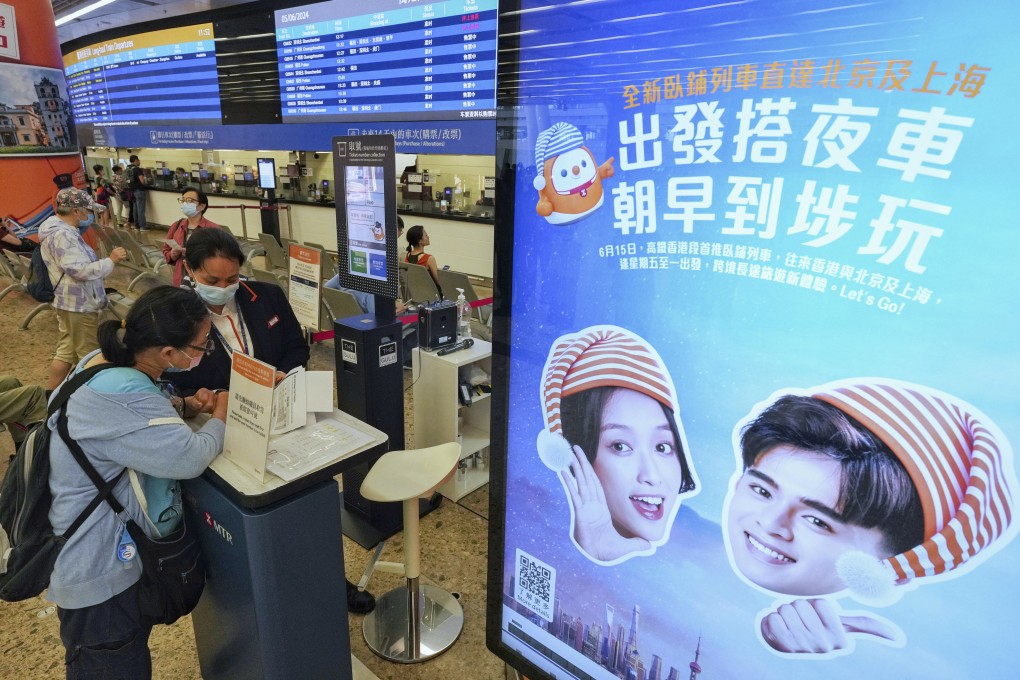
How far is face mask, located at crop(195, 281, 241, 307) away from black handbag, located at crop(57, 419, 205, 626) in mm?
916

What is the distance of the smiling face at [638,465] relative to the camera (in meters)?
1.02

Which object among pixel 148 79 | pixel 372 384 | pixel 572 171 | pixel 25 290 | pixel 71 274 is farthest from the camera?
pixel 25 290

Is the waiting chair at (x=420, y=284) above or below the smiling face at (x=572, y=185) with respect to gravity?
below

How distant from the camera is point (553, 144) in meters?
1.05

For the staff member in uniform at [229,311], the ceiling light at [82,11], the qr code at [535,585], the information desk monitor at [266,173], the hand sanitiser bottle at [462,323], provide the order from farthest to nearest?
1. the ceiling light at [82,11]
2. the information desk monitor at [266,173]
3. the hand sanitiser bottle at [462,323]
4. the staff member in uniform at [229,311]
5. the qr code at [535,585]

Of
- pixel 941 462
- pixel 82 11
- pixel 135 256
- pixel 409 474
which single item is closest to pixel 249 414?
pixel 409 474

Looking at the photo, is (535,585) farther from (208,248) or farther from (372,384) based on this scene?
(208,248)

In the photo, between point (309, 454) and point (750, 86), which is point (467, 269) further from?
point (750, 86)

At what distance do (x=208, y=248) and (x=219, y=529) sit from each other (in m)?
1.16

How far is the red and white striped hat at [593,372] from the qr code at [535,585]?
26 centimetres

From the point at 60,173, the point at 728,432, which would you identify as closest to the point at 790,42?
the point at 728,432

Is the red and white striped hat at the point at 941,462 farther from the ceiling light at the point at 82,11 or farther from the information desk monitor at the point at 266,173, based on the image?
the ceiling light at the point at 82,11

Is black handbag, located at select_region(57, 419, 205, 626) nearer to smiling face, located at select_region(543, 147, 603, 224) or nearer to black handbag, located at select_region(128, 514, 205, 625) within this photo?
black handbag, located at select_region(128, 514, 205, 625)

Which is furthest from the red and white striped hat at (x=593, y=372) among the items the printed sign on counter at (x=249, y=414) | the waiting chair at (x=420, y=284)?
the waiting chair at (x=420, y=284)
